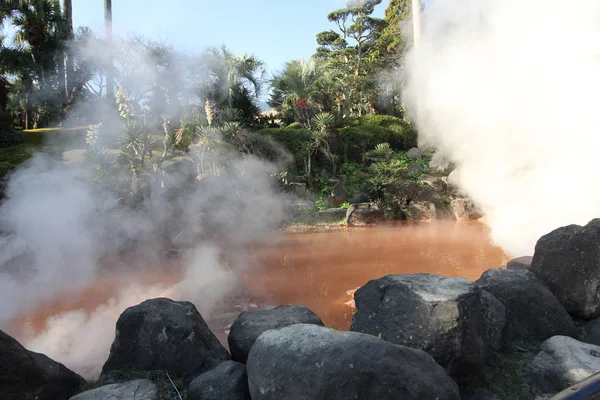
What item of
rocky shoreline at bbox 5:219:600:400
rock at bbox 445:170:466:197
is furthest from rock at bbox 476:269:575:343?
rock at bbox 445:170:466:197

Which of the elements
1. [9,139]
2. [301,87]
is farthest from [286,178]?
[9,139]

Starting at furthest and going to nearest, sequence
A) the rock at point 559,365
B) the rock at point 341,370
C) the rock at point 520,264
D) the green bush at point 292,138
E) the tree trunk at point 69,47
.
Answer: the tree trunk at point 69,47 → the green bush at point 292,138 → the rock at point 520,264 → the rock at point 559,365 → the rock at point 341,370

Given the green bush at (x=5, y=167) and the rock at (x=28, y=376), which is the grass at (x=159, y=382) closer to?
the rock at (x=28, y=376)

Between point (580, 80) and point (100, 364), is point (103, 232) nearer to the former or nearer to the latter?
point (100, 364)

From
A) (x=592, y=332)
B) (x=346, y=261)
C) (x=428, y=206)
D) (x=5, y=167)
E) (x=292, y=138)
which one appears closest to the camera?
(x=592, y=332)

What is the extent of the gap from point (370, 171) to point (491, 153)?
635 centimetres

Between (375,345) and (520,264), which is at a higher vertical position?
(375,345)

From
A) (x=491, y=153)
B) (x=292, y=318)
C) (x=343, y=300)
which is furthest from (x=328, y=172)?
(x=292, y=318)

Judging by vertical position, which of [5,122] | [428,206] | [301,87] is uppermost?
[301,87]

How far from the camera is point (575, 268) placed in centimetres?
323

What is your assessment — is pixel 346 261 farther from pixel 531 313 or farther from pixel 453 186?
pixel 453 186

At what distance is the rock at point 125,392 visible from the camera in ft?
6.86

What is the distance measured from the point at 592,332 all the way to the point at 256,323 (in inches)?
101

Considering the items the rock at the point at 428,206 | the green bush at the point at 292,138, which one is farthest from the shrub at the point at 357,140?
the rock at the point at 428,206
